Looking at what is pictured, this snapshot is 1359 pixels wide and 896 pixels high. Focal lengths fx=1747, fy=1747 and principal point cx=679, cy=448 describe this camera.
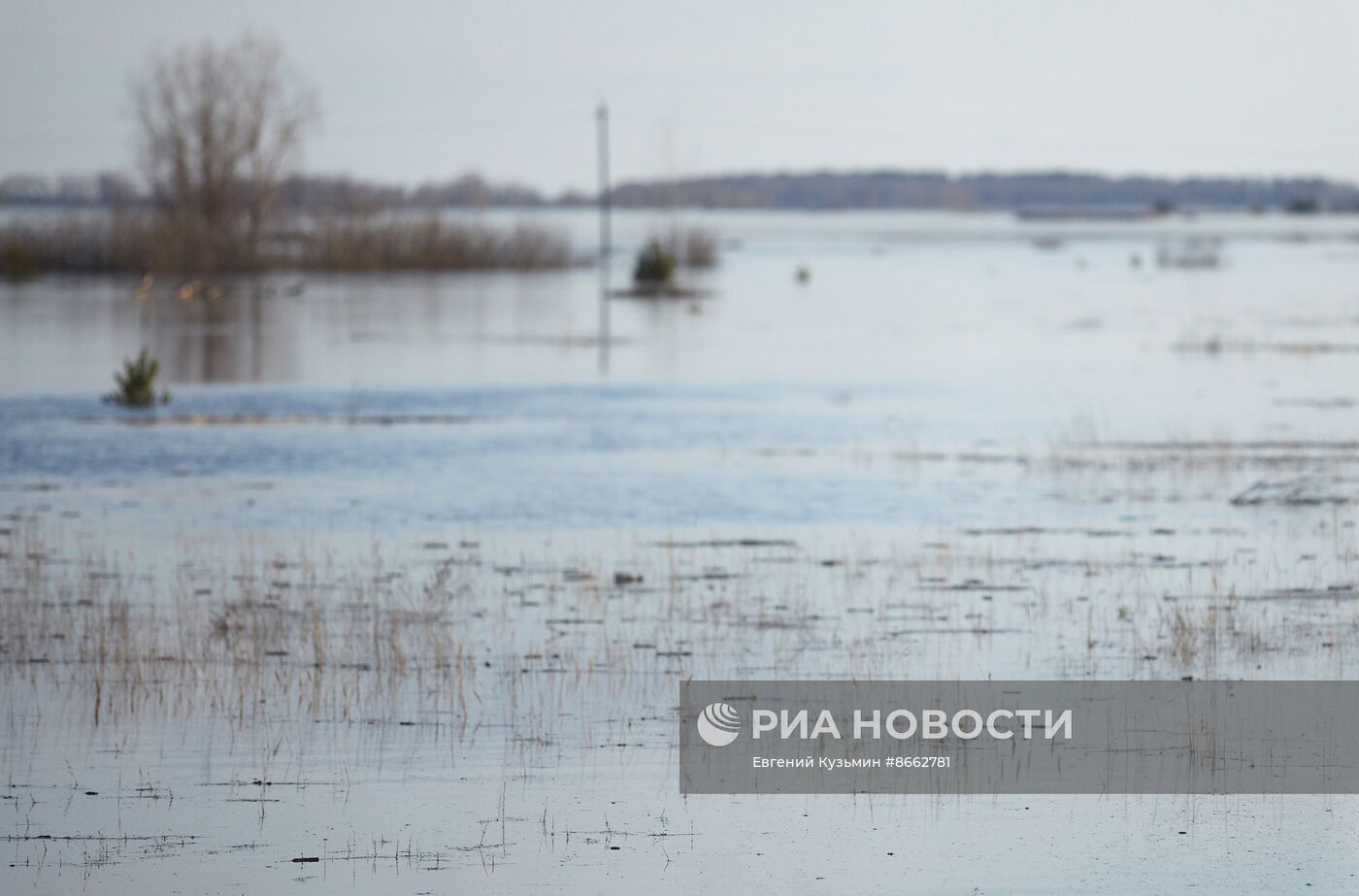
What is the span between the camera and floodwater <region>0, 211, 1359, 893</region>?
655cm

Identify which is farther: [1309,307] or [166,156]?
[166,156]

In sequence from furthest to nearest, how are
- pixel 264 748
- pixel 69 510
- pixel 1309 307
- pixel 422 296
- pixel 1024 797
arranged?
pixel 422 296
pixel 1309 307
pixel 69 510
pixel 264 748
pixel 1024 797

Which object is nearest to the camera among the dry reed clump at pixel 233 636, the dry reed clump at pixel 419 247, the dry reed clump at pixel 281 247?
the dry reed clump at pixel 233 636

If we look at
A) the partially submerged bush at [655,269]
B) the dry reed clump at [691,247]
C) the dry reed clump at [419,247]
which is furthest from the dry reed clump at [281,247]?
the partially submerged bush at [655,269]

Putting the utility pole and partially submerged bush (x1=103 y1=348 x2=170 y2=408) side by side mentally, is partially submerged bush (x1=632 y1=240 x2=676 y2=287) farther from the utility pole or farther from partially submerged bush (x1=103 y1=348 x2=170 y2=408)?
partially submerged bush (x1=103 y1=348 x2=170 y2=408)

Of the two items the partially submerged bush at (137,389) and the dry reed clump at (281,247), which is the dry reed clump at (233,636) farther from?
the dry reed clump at (281,247)

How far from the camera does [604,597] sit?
10883mm

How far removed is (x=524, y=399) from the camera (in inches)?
934

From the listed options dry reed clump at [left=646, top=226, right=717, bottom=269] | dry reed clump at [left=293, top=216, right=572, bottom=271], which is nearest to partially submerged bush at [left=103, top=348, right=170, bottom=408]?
dry reed clump at [left=293, top=216, right=572, bottom=271]

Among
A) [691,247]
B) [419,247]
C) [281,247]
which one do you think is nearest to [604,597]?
[419,247]

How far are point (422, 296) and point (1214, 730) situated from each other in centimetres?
4276

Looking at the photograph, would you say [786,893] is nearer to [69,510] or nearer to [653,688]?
[653,688]

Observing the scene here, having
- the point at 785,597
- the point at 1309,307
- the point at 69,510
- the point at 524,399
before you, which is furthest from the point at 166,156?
the point at 785,597

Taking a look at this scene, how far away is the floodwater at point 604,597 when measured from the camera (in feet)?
21.5
